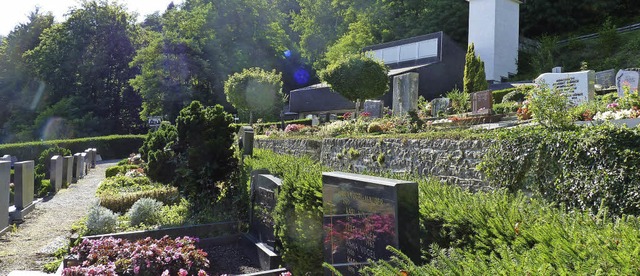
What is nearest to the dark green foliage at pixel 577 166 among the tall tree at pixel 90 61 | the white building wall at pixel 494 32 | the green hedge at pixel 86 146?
the white building wall at pixel 494 32

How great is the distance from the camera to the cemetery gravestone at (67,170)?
17.1 meters

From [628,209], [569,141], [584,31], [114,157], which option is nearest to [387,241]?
[628,209]

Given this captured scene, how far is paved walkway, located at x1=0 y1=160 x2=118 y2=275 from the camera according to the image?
7.94 m

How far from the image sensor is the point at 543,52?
29.5m

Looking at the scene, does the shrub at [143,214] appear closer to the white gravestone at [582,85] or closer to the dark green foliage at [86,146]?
the white gravestone at [582,85]

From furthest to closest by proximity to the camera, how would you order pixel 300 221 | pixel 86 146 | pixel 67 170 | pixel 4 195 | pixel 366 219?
pixel 86 146 → pixel 67 170 → pixel 4 195 → pixel 300 221 → pixel 366 219

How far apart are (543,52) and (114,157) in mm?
27727

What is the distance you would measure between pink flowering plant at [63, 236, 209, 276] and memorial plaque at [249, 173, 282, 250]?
106 cm

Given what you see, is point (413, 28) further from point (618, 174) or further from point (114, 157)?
point (618, 174)

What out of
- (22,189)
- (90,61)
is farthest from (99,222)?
(90,61)

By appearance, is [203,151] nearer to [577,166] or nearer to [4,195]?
[4,195]

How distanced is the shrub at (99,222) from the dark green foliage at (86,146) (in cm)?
2133

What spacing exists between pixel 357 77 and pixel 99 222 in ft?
41.1

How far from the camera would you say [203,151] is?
11.1m
